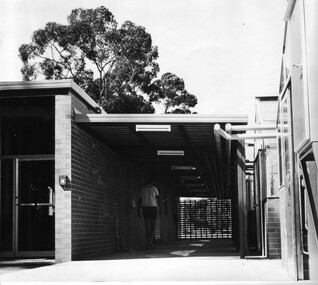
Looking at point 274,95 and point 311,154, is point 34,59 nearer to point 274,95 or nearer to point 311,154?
point 274,95

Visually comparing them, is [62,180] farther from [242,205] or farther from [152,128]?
[242,205]

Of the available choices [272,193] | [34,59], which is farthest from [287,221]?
[34,59]

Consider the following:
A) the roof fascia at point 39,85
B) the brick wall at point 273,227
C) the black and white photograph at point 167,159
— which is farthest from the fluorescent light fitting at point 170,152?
the brick wall at point 273,227

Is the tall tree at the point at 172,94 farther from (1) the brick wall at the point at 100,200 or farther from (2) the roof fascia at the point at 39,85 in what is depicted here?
(2) the roof fascia at the point at 39,85

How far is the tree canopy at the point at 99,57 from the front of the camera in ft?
99.9

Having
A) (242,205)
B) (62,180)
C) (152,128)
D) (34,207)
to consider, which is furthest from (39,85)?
(242,205)

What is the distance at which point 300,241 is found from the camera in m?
7.21

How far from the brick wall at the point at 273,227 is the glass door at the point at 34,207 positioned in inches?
182

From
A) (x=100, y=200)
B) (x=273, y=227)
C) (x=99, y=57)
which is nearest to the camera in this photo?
(x=273, y=227)

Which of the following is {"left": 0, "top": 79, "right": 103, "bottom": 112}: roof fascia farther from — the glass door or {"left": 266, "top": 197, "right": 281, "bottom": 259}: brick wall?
{"left": 266, "top": 197, "right": 281, "bottom": 259}: brick wall

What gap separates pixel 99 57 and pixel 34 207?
61.0ft

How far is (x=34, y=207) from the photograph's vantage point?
1320 cm

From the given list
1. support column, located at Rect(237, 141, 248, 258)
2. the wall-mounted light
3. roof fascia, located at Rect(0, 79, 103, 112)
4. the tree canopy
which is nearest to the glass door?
the wall-mounted light

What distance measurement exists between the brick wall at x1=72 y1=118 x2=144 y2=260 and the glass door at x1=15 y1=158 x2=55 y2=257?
90cm
